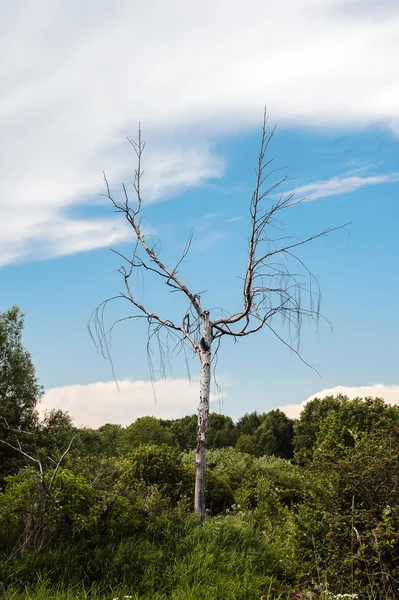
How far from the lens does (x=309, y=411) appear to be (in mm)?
30922

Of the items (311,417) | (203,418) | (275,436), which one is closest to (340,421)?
(203,418)

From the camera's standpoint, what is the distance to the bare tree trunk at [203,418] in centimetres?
1080

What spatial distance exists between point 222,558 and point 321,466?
192cm

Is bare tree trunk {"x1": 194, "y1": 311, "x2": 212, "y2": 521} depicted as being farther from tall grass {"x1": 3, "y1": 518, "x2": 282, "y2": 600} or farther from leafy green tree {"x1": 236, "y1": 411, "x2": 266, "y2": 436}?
leafy green tree {"x1": 236, "y1": 411, "x2": 266, "y2": 436}

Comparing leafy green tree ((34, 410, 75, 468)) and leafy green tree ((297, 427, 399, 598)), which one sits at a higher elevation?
leafy green tree ((34, 410, 75, 468))

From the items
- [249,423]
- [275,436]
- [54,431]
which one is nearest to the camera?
[54,431]

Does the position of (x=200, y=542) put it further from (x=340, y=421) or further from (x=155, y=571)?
(x=340, y=421)

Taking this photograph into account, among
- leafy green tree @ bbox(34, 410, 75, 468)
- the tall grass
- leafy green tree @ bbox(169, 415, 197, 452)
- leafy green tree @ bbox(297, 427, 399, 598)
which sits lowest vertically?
the tall grass

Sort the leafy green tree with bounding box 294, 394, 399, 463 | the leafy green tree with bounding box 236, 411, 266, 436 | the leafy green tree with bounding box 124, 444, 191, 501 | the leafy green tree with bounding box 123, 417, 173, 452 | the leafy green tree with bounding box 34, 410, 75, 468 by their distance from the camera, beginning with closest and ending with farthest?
the leafy green tree with bounding box 294, 394, 399, 463
the leafy green tree with bounding box 124, 444, 191, 501
the leafy green tree with bounding box 34, 410, 75, 468
the leafy green tree with bounding box 123, 417, 173, 452
the leafy green tree with bounding box 236, 411, 266, 436

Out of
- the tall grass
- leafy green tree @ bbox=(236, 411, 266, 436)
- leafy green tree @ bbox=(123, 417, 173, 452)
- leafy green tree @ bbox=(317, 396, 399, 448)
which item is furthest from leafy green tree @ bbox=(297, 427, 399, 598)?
leafy green tree @ bbox=(236, 411, 266, 436)

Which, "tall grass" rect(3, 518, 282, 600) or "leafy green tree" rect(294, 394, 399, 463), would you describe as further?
"leafy green tree" rect(294, 394, 399, 463)

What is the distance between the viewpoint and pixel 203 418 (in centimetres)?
1122

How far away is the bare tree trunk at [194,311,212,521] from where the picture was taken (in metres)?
10.8

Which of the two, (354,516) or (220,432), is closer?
(354,516)
